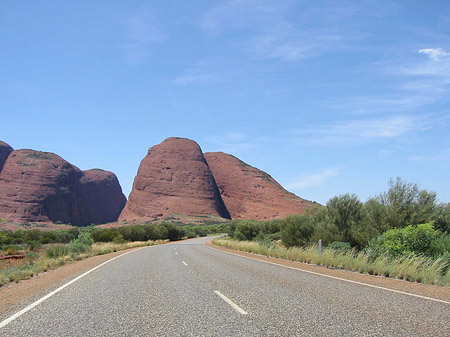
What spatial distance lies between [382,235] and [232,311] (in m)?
10.8

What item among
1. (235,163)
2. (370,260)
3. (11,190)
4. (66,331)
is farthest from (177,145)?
(66,331)

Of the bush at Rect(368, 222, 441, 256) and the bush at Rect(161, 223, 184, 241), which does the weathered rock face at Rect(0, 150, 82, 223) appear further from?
the bush at Rect(368, 222, 441, 256)

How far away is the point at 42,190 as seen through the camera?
112m

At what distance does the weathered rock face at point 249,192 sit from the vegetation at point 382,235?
9588 centimetres

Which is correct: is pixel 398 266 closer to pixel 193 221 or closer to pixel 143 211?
pixel 193 221

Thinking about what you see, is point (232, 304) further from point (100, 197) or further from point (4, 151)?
point (100, 197)

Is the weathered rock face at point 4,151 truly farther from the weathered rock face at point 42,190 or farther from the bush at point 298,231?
the bush at point 298,231

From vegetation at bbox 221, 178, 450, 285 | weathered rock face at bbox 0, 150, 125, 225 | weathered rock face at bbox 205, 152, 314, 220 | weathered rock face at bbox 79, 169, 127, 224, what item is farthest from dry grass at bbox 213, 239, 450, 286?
weathered rock face at bbox 79, 169, 127, 224

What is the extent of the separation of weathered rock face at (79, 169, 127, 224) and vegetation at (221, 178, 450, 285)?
11860 cm

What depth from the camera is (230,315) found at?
6320mm

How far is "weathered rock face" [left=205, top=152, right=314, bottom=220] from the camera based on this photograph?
121938 millimetres

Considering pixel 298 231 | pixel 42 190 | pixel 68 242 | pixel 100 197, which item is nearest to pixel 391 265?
pixel 298 231

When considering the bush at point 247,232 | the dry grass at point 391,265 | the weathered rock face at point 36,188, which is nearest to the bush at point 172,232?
the bush at point 247,232

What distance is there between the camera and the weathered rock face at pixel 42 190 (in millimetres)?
106125
